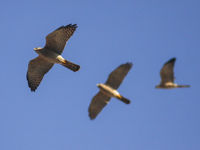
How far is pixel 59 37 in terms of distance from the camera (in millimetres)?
21453

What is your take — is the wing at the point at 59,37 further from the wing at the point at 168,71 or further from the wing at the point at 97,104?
the wing at the point at 168,71

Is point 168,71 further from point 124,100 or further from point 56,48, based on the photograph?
point 56,48

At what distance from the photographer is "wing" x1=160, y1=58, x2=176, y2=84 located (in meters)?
16.9

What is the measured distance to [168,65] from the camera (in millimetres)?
16953

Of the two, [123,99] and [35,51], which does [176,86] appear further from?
[35,51]

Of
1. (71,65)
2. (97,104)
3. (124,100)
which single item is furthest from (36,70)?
(124,100)

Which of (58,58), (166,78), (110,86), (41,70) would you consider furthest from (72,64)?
(166,78)

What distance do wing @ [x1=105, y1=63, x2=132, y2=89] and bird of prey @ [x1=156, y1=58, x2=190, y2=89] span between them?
56.6 inches

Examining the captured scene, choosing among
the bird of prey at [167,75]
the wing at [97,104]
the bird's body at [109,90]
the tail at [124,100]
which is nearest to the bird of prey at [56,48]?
the wing at [97,104]

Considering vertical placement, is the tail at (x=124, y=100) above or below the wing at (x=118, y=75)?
below

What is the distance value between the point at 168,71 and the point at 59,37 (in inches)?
274

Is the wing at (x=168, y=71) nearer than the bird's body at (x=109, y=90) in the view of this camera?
→ Yes

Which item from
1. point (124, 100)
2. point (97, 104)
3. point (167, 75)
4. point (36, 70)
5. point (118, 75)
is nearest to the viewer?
point (167, 75)

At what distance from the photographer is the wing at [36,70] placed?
73.8 feet
